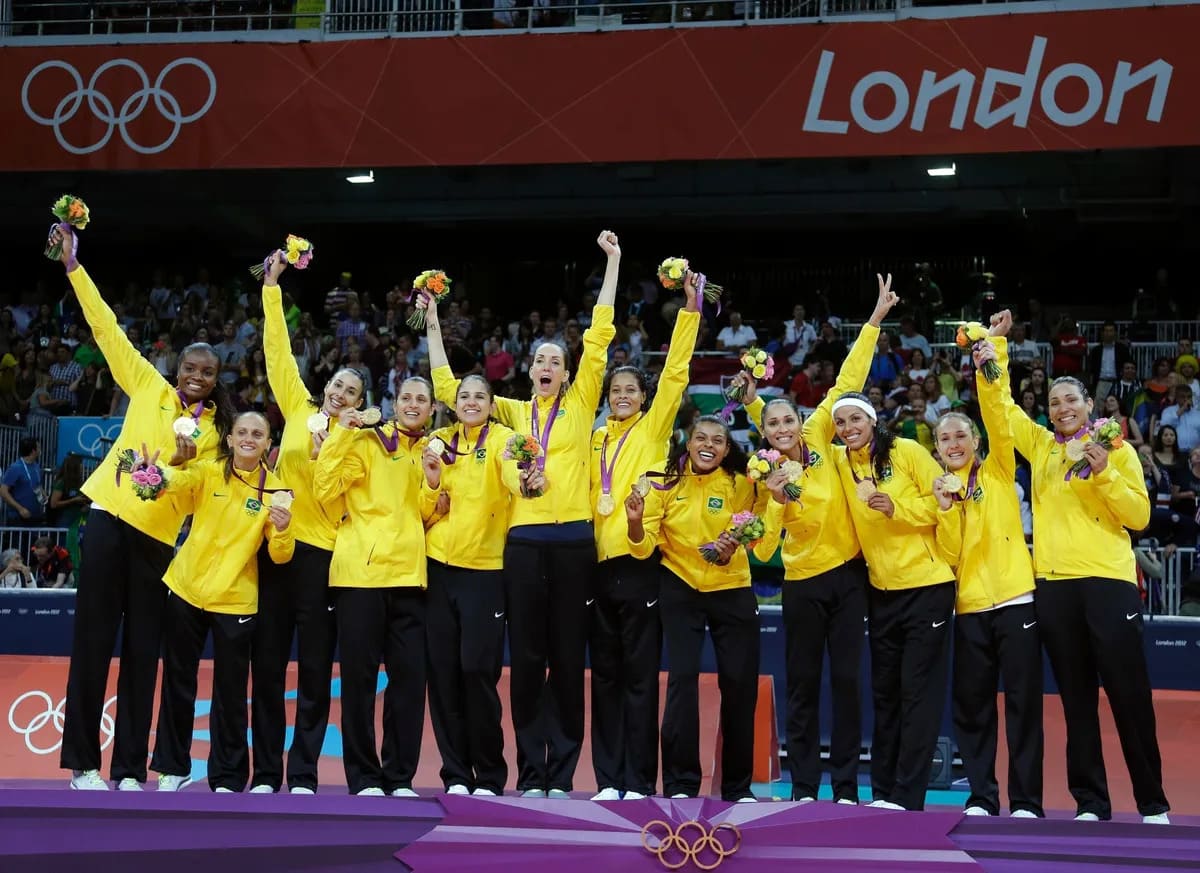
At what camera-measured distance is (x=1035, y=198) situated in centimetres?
1814

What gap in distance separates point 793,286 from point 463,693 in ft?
48.4

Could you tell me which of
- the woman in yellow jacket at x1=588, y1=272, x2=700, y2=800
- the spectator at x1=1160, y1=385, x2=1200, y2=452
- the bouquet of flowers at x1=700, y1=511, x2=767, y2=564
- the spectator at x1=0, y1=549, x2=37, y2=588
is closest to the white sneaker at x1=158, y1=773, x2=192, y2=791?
the woman in yellow jacket at x1=588, y1=272, x2=700, y2=800

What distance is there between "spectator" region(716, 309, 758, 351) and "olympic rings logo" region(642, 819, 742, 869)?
35.5ft

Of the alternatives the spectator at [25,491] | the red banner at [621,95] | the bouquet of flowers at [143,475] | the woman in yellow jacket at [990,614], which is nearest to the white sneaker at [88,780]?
the bouquet of flowers at [143,475]

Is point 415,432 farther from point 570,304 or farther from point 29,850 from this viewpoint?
point 570,304

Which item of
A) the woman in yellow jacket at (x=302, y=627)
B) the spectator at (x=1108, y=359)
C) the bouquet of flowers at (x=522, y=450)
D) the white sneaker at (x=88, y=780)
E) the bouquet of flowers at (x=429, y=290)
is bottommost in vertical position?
the white sneaker at (x=88, y=780)

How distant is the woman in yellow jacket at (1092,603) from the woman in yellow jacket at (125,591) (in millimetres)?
3883

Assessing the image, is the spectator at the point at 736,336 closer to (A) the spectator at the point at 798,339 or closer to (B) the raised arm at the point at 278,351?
(A) the spectator at the point at 798,339

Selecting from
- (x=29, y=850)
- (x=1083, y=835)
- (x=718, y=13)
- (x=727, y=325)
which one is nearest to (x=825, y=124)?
(x=718, y=13)

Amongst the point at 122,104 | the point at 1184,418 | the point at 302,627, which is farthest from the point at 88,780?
the point at 122,104

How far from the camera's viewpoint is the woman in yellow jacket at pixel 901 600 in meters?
6.68

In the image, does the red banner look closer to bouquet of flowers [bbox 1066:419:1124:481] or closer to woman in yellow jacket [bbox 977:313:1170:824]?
woman in yellow jacket [bbox 977:313:1170:824]

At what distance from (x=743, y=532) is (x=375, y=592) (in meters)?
1.75

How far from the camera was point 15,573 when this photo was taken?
12359mm
